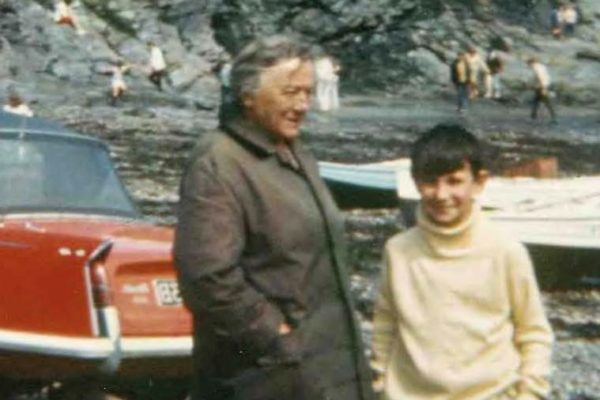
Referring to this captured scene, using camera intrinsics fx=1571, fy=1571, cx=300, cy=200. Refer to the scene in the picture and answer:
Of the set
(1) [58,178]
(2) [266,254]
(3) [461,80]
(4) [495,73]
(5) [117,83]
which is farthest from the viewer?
(4) [495,73]

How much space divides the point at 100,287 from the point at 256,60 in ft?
13.9

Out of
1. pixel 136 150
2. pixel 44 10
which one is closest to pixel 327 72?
pixel 44 10

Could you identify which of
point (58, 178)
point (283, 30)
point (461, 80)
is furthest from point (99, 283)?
point (283, 30)

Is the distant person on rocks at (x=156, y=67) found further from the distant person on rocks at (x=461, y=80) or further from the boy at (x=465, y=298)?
the boy at (x=465, y=298)

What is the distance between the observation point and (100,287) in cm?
844

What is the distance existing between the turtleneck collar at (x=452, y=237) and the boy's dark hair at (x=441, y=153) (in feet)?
0.44

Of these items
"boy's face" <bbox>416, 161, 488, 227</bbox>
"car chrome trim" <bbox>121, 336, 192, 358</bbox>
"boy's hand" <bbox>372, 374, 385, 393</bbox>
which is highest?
"boy's face" <bbox>416, 161, 488, 227</bbox>

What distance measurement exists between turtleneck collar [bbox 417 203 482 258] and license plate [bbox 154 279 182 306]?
4.28 meters

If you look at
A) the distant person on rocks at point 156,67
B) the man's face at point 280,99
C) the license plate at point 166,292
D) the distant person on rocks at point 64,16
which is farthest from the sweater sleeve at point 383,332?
the distant person on rocks at point 64,16

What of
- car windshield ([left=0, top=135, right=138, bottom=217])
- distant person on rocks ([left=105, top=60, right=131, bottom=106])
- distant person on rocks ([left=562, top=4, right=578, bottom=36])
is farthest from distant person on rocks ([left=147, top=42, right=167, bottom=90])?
car windshield ([left=0, top=135, right=138, bottom=217])

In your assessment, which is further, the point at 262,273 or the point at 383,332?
the point at 383,332

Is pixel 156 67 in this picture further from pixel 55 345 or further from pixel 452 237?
pixel 452 237

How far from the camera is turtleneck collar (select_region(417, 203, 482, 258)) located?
454 centimetres

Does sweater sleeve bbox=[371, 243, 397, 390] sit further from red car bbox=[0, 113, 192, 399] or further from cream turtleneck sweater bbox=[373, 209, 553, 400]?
red car bbox=[0, 113, 192, 399]
